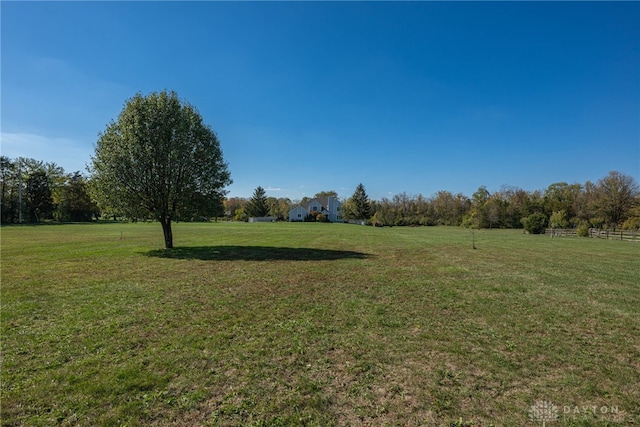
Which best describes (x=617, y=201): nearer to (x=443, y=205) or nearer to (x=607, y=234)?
(x=607, y=234)

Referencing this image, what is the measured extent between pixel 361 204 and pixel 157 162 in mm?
73360

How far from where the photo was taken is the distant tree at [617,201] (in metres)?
55.0

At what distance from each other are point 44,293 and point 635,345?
595 inches

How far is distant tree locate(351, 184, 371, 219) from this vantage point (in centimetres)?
8706

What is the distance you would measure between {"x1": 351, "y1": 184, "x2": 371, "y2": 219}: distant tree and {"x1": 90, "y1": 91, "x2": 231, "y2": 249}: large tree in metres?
69.7

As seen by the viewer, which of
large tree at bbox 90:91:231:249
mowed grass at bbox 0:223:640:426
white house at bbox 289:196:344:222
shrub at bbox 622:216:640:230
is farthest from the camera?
white house at bbox 289:196:344:222

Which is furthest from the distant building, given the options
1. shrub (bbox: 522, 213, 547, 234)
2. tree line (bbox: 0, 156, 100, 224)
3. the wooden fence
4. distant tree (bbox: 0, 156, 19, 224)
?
the wooden fence

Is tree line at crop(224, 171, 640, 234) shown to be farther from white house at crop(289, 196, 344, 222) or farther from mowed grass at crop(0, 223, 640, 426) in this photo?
mowed grass at crop(0, 223, 640, 426)

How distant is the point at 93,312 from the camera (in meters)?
7.08

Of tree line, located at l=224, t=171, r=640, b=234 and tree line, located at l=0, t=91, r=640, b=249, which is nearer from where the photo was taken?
tree line, located at l=0, t=91, r=640, b=249

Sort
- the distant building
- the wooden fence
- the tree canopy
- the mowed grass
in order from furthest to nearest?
the distant building → the tree canopy → the wooden fence → the mowed grass

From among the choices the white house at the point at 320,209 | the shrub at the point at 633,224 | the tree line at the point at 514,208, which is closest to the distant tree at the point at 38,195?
the tree line at the point at 514,208

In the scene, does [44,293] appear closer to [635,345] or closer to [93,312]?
[93,312]

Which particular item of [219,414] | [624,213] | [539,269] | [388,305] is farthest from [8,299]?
[624,213]
